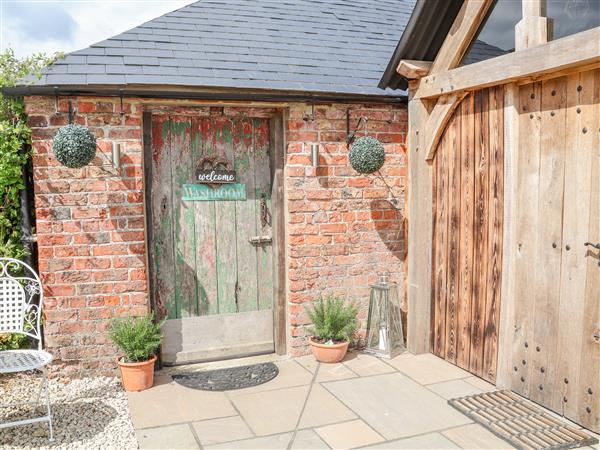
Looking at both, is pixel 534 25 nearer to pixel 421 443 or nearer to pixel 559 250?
pixel 559 250

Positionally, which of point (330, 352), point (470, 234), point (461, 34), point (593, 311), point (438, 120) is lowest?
point (330, 352)

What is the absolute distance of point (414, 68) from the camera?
14.6 ft

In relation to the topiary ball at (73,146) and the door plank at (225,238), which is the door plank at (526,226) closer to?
the door plank at (225,238)

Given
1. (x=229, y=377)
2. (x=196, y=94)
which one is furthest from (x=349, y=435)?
(x=196, y=94)

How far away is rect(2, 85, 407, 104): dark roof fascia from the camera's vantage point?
392 cm

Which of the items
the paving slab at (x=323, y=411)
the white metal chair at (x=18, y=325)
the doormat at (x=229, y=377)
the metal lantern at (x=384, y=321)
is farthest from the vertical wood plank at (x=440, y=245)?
the white metal chair at (x=18, y=325)

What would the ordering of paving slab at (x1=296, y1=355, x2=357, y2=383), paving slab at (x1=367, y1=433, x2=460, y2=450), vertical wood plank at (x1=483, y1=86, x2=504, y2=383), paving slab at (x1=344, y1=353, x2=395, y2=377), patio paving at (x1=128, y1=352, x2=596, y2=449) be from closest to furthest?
paving slab at (x1=367, y1=433, x2=460, y2=450) → patio paving at (x1=128, y1=352, x2=596, y2=449) → vertical wood plank at (x1=483, y1=86, x2=504, y2=383) → paving slab at (x1=296, y1=355, x2=357, y2=383) → paving slab at (x1=344, y1=353, x2=395, y2=377)

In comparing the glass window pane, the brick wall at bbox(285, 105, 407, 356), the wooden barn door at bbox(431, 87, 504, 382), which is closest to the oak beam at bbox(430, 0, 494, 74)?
the wooden barn door at bbox(431, 87, 504, 382)

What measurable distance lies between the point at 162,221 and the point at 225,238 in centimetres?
58

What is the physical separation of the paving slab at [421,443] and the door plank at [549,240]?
2.79 feet

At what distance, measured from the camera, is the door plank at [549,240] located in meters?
3.39

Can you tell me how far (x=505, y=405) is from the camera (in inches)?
143

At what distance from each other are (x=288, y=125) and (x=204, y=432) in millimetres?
2610

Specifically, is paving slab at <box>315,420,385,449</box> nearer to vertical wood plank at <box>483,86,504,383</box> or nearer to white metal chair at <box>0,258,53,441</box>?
vertical wood plank at <box>483,86,504,383</box>
